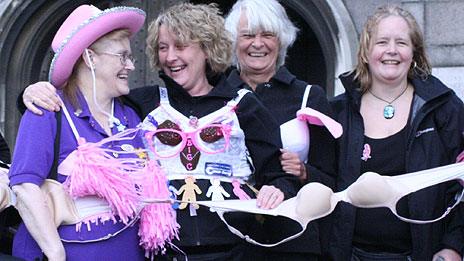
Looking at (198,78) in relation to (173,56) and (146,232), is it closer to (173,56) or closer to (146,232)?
(173,56)

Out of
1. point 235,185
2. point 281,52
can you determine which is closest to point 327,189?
point 235,185

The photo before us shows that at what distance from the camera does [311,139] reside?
4.19 metres

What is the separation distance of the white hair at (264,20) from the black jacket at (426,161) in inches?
22.9

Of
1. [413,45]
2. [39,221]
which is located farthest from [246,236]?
[413,45]

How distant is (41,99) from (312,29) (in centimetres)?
347

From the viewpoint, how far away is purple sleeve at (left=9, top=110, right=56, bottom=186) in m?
3.44

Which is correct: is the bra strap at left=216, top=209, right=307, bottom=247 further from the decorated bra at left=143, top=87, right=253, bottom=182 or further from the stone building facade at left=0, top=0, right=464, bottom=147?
the stone building facade at left=0, top=0, right=464, bottom=147

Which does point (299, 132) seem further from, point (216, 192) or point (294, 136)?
point (216, 192)

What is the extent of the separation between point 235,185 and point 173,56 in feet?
1.93

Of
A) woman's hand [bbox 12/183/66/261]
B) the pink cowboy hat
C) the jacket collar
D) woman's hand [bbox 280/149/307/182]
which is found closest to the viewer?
woman's hand [bbox 12/183/66/261]

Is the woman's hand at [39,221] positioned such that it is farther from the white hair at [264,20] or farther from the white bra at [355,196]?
the white hair at [264,20]

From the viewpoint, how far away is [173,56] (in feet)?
12.8

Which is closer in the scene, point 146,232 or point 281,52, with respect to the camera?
point 146,232

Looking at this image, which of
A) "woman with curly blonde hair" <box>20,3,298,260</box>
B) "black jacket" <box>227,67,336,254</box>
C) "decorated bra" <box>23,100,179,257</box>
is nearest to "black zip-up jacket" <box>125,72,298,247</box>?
"woman with curly blonde hair" <box>20,3,298,260</box>
